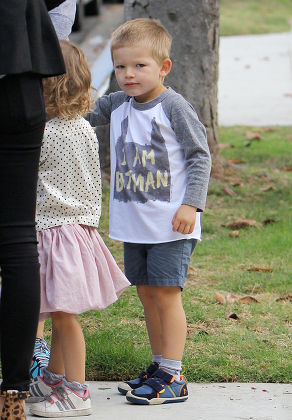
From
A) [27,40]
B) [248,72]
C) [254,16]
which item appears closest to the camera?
[27,40]

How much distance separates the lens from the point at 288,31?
17.0 m

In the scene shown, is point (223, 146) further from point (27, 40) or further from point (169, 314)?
point (27, 40)

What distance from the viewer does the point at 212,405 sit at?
3.08 m

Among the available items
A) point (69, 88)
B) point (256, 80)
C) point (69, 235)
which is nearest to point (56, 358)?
point (69, 235)

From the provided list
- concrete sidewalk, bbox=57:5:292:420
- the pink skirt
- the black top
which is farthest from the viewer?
concrete sidewalk, bbox=57:5:292:420

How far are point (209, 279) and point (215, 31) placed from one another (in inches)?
95.9

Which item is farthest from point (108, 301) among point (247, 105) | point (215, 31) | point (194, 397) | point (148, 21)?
point (247, 105)

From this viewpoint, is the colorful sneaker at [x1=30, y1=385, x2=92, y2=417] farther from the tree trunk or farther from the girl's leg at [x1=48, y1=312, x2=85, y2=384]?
the tree trunk

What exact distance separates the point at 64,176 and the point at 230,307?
1.50 metres

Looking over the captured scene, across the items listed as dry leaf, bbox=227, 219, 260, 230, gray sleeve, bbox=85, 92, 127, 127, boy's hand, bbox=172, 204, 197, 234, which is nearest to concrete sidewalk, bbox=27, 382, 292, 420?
boy's hand, bbox=172, 204, 197, 234

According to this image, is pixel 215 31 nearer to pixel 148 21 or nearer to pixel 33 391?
pixel 148 21

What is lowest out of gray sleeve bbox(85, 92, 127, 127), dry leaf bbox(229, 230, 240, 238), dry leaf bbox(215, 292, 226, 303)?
dry leaf bbox(215, 292, 226, 303)

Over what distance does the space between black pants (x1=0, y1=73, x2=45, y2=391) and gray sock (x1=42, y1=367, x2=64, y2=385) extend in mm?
355

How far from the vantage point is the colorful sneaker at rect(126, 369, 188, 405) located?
10.2ft
